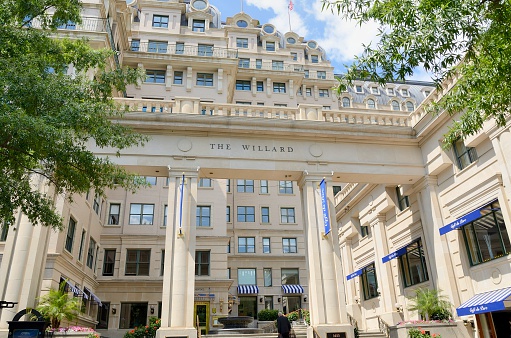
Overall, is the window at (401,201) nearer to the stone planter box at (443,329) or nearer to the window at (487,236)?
the window at (487,236)

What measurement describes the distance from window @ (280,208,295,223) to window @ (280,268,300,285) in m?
5.07

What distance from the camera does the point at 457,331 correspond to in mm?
17188

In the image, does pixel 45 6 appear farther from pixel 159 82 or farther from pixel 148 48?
pixel 148 48

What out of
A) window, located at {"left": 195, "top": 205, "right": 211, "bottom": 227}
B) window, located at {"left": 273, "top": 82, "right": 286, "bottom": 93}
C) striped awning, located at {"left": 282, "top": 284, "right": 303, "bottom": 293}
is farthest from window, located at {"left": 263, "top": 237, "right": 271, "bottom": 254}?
window, located at {"left": 273, "top": 82, "right": 286, "bottom": 93}

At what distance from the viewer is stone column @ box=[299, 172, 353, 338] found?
57.5 feet

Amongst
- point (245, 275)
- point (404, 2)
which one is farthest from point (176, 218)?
point (245, 275)

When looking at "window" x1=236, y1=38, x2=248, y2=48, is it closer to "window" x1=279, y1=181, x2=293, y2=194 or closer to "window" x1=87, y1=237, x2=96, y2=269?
"window" x1=279, y1=181, x2=293, y2=194

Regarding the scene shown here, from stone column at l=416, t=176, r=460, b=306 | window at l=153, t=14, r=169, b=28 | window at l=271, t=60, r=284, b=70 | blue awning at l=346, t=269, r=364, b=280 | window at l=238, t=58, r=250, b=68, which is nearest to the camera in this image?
stone column at l=416, t=176, r=460, b=306

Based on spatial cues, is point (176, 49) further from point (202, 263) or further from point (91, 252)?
point (91, 252)

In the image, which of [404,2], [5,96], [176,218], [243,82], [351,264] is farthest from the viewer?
[243,82]

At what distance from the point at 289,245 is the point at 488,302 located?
90.0 feet

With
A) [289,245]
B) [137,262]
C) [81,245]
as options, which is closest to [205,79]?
[137,262]

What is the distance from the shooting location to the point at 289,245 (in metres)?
42.0

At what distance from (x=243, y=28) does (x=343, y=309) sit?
40.2 m
